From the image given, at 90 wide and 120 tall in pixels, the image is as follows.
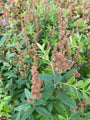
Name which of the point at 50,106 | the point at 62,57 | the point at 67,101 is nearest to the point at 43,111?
the point at 50,106

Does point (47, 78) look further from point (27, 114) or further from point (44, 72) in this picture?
point (44, 72)

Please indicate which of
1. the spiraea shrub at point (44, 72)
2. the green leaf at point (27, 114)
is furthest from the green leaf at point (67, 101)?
the green leaf at point (27, 114)

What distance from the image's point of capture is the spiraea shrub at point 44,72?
2.77 feet

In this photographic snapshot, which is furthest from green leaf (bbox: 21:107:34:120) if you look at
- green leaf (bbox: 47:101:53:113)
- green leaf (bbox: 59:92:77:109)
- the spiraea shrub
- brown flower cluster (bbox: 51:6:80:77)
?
brown flower cluster (bbox: 51:6:80:77)

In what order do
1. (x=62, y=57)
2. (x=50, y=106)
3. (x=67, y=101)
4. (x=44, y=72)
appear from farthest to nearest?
(x=44, y=72) → (x=50, y=106) → (x=67, y=101) → (x=62, y=57)

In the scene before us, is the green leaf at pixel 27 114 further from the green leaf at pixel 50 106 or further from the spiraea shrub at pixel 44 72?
the green leaf at pixel 50 106

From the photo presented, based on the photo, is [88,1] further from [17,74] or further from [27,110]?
[27,110]

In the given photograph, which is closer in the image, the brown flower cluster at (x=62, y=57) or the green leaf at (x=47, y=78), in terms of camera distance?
the brown flower cluster at (x=62, y=57)

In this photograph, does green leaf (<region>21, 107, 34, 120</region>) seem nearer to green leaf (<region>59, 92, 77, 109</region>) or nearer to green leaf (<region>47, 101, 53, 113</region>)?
green leaf (<region>47, 101, 53, 113</region>)

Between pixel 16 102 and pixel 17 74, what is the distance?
327 millimetres

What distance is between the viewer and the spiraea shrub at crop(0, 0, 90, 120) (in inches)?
33.2

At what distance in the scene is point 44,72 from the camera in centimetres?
141

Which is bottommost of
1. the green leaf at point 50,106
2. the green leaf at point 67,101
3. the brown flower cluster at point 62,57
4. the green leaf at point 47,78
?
the green leaf at point 50,106

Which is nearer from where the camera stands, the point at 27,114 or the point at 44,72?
the point at 27,114
